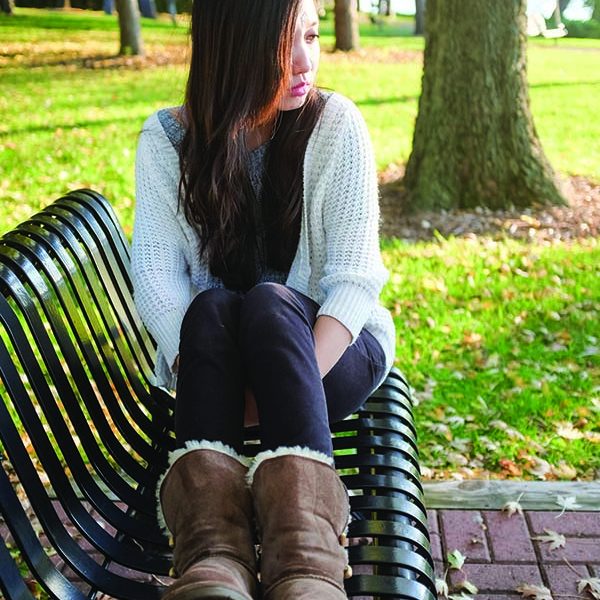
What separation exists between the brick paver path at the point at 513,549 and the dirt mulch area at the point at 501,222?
131 inches

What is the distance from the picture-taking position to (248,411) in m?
2.29

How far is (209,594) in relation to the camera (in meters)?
1.62

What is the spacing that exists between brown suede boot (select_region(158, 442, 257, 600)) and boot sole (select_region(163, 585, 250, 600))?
5cm

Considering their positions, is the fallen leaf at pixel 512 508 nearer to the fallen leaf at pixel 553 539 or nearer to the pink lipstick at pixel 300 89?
the fallen leaf at pixel 553 539

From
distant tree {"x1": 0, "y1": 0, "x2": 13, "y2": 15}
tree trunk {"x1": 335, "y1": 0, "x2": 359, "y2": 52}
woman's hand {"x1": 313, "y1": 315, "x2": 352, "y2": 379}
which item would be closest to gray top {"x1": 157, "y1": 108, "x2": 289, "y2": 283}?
woman's hand {"x1": 313, "y1": 315, "x2": 352, "y2": 379}

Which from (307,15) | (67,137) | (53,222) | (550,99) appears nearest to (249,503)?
(53,222)

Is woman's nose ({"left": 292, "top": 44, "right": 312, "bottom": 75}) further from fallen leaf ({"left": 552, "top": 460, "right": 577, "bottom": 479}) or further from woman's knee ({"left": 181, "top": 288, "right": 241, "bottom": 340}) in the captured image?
fallen leaf ({"left": 552, "top": 460, "right": 577, "bottom": 479})

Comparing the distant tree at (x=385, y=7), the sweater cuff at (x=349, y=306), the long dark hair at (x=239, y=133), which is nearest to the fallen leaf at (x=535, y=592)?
the sweater cuff at (x=349, y=306)

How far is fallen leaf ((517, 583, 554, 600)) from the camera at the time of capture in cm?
274

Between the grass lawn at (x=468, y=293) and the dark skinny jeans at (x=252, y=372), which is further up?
the dark skinny jeans at (x=252, y=372)

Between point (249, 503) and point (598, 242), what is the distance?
4.85 metres

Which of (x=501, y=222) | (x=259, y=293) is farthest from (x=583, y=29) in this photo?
(x=259, y=293)

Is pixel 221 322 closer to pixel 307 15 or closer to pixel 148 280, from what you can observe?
pixel 148 280

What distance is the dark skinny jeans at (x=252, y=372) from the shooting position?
6.61 feet
